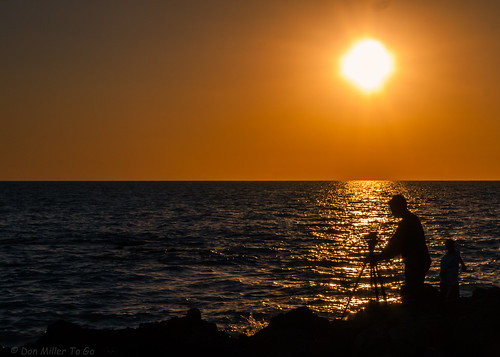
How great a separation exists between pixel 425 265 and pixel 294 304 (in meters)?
10.6

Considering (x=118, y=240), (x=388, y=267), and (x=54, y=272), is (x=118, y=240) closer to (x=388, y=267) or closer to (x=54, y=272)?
(x=54, y=272)

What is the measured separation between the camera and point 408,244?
9.66 meters

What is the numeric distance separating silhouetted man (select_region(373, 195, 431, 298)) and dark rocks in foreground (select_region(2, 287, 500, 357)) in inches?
35.4

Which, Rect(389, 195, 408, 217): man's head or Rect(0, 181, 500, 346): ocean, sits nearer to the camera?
Rect(389, 195, 408, 217): man's head

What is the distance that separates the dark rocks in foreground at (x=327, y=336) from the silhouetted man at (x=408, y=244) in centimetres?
90

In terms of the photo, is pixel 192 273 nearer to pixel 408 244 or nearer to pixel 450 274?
pixel 450 274

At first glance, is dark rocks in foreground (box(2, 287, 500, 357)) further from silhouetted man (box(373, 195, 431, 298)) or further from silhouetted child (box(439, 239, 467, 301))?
silhouetted man (box(373, 195, 431, 298))

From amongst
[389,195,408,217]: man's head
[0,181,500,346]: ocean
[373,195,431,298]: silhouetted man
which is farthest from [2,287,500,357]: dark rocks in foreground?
[0,181,500,346]: ocean

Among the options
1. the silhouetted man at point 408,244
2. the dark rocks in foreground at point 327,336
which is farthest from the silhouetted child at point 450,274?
the silhouetted man at point 408,244

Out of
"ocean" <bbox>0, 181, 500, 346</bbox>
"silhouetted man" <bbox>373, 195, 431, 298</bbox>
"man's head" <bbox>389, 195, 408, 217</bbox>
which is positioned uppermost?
"man's head" <bbox>389, 195, 408, 217</bbox>

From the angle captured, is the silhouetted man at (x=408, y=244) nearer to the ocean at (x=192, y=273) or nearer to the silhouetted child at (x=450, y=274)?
the silhouetted child at (x=450, y=274)

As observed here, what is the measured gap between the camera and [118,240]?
42.7 metres

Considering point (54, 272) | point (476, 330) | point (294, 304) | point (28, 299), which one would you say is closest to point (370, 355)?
point (476, 330)

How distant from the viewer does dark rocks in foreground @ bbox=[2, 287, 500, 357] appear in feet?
30.3
